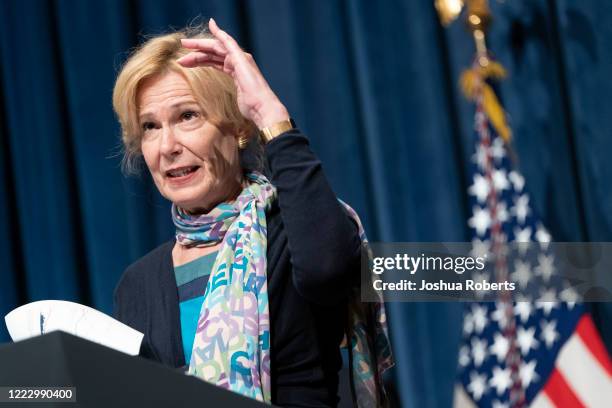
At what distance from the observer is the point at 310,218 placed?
1312 millimetres

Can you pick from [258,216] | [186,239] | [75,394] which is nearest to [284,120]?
[258,216]

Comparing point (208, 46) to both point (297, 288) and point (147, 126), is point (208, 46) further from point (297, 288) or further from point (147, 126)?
point (297, 288)

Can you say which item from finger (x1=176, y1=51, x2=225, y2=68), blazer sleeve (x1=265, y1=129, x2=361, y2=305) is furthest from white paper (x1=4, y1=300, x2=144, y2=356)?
finger (x1=176, y1=51, x2=225, y2=68)

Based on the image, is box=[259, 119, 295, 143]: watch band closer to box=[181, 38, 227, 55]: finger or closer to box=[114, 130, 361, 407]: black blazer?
box=[114, 130, 361, 407]: black blazer

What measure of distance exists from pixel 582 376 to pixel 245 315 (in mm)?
1053

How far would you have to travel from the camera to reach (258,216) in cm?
150

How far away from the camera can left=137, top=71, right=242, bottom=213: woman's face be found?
5.02ft

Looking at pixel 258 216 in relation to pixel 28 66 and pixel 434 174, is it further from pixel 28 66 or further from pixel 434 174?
pixel 28 66

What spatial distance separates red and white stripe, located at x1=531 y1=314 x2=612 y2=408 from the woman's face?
0.98 metres

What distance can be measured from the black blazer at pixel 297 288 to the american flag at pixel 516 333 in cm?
76

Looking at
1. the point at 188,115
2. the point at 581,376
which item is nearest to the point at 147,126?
the point at 188,115

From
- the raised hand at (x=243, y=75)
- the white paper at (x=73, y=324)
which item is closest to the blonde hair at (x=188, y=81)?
the raised hand at (x=243, y=75)

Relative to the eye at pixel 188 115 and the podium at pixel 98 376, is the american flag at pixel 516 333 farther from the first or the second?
the podium at pixel 98 376

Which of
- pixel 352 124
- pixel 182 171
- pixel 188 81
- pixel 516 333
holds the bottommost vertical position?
pixel 516 333
